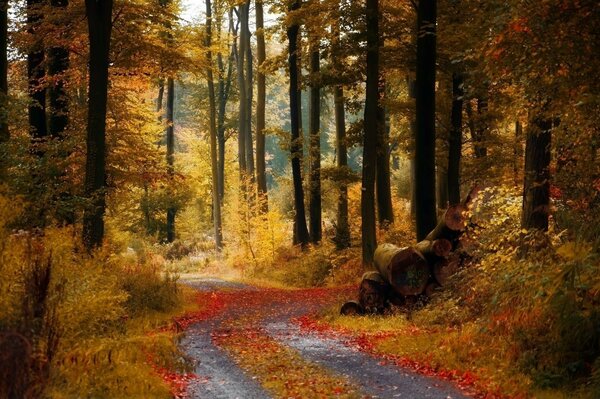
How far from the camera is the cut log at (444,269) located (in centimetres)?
1443

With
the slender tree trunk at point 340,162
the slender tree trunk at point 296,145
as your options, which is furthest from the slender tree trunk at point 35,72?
the slender tree trunk at point 296,145

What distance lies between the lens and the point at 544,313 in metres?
8.64

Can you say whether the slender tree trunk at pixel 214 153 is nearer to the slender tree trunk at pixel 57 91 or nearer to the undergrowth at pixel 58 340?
the slender tree trunk at pixel 57 91

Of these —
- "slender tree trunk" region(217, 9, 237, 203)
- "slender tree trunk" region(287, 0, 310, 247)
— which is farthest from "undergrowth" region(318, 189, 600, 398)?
"slender tree trunk" region(217, 9, 237, 203)

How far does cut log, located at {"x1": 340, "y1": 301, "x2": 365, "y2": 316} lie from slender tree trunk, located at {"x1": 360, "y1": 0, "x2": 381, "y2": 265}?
5058 millimetres

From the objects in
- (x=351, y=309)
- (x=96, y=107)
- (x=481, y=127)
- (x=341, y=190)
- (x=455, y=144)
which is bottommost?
(x=351, y=309)

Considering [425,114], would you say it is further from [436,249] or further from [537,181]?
[537,181]

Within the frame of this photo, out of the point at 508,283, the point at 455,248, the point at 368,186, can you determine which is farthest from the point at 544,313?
the point at 368,186

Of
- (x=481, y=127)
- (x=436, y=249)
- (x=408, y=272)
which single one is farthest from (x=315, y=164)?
(x=436, y=249)

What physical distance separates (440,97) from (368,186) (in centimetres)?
547

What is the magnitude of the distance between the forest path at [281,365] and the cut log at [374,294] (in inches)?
69.0

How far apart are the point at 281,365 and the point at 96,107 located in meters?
7.86

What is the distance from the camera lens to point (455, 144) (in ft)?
73.3

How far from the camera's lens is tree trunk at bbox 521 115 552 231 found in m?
11.2
